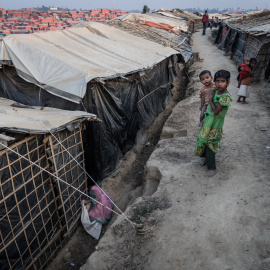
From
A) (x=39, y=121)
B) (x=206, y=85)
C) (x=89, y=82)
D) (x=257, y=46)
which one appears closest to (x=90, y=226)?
(x=39, y=121)

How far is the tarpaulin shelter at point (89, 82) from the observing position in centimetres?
448

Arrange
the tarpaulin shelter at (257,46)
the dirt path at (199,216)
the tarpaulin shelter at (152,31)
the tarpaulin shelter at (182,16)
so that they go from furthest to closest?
the tarpaulin shelter at (182,16) → the tarpaulin shelter at (152,31) → the tarpaulin shelter at (257,46) → the dirt path at (199,216)

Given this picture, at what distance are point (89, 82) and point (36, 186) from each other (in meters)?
2.05

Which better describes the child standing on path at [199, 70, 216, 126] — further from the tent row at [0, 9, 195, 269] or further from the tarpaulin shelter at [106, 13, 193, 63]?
the tarpaulin shelter at [106, 13, 193, 63]

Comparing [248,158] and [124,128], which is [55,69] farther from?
[248,158]

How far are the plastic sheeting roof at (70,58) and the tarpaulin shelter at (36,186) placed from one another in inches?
24.5

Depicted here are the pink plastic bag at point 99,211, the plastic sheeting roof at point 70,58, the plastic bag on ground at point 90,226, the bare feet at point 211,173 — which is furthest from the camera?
the pink plastic bag at point 99,211

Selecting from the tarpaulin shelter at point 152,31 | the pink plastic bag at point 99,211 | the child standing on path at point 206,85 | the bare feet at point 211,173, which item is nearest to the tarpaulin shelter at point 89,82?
the pink plastic bag at point 99,211

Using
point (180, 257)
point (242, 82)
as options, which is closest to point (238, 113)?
point (242, 82)

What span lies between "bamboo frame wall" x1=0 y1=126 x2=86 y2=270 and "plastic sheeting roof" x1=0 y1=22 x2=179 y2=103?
41.1 inches

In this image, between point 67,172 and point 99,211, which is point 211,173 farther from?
point 67,172

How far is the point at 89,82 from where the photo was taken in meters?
4.38

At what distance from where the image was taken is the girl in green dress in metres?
3.31

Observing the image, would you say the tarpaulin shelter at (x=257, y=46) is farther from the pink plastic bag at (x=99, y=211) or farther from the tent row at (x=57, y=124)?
the pink plastic bag at (x=99, y=211)
